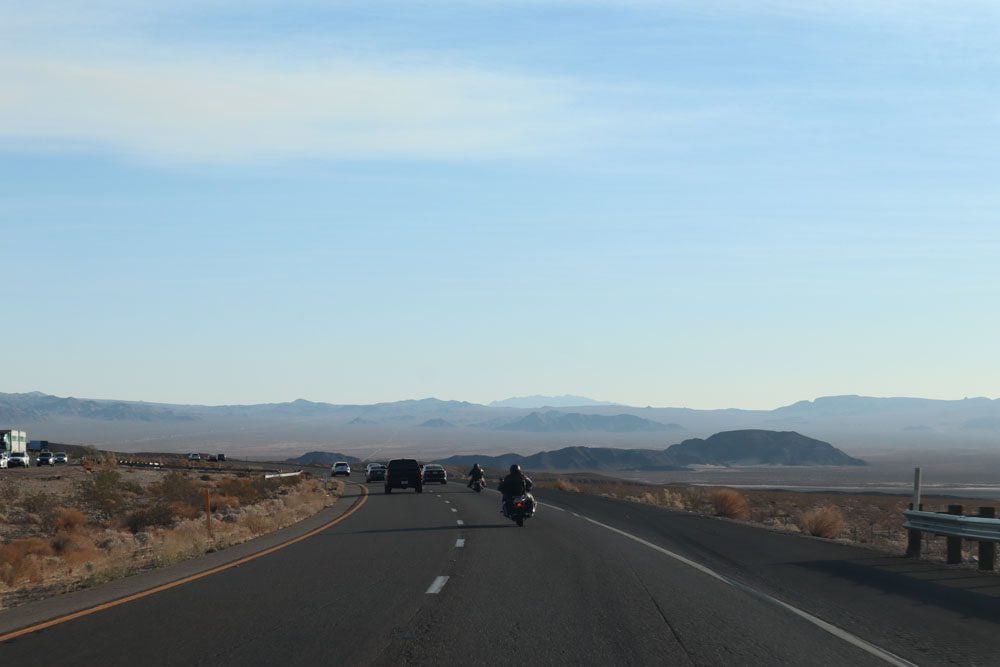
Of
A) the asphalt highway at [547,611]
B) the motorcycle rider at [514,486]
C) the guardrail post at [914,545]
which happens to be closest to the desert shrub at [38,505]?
the motorcycle rider at [514,486]

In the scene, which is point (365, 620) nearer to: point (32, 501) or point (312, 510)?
point (312, 510)

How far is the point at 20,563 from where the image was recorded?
62.2 feet

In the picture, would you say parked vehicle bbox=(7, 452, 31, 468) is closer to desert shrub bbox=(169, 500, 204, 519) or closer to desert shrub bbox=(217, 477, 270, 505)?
desert shrub bbox=(217, 477, 270, 505)

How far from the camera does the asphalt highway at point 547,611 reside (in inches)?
422

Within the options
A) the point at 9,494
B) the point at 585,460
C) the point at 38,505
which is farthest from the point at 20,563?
the point at 585,460

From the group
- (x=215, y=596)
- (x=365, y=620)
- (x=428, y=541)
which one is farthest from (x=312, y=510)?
(x=365, y=620)

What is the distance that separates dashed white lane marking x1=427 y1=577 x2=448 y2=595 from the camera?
14844 mm

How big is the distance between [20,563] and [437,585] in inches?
310

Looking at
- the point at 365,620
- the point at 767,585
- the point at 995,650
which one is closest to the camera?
the point at 995,650

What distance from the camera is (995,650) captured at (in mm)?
11438

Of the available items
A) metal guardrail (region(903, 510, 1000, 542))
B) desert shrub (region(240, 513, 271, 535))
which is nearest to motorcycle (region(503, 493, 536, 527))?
desert shrub (region(240, 513, 271, 535))

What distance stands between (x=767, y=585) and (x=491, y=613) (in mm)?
5183

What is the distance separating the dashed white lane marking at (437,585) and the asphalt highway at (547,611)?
3cm

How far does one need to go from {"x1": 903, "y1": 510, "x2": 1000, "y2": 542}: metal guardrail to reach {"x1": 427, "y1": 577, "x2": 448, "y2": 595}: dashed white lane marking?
846 centimetres
